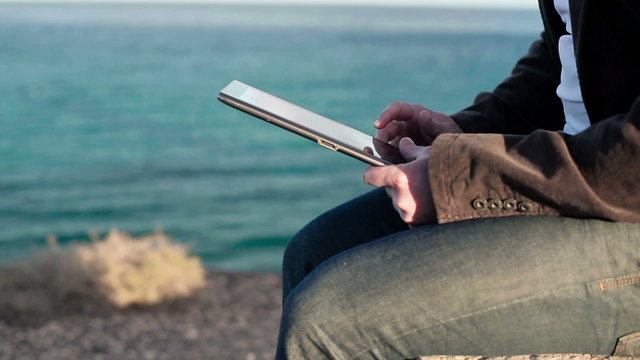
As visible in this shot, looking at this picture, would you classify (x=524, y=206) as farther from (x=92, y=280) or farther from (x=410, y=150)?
(x=92, y=280)

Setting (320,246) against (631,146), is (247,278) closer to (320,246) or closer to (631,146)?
(320,246)

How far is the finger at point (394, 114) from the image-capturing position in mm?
2195

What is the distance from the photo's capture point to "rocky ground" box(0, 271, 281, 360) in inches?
311

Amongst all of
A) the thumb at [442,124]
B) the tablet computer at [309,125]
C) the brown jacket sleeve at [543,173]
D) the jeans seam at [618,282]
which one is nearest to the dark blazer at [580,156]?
the brown jacket sleeve at [543,173]

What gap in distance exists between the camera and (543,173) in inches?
59.5

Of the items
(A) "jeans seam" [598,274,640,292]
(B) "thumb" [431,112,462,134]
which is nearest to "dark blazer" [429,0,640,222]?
(A) "jeans seam" [598,274,640,292]

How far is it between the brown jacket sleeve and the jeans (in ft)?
0.10

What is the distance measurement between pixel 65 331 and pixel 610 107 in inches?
306

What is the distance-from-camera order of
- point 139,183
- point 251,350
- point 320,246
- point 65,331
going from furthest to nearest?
Result: point 139,183 < point 65,331 < point 251,350 < point 320,246

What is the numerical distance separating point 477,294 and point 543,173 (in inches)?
9.6

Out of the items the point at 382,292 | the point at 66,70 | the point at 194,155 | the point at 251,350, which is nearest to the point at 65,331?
the point at 251,350

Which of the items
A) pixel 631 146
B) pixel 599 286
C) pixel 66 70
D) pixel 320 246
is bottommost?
pixel 66 70

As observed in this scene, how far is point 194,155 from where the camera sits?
25.9 metres

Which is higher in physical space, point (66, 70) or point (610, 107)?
point (610, 107)
